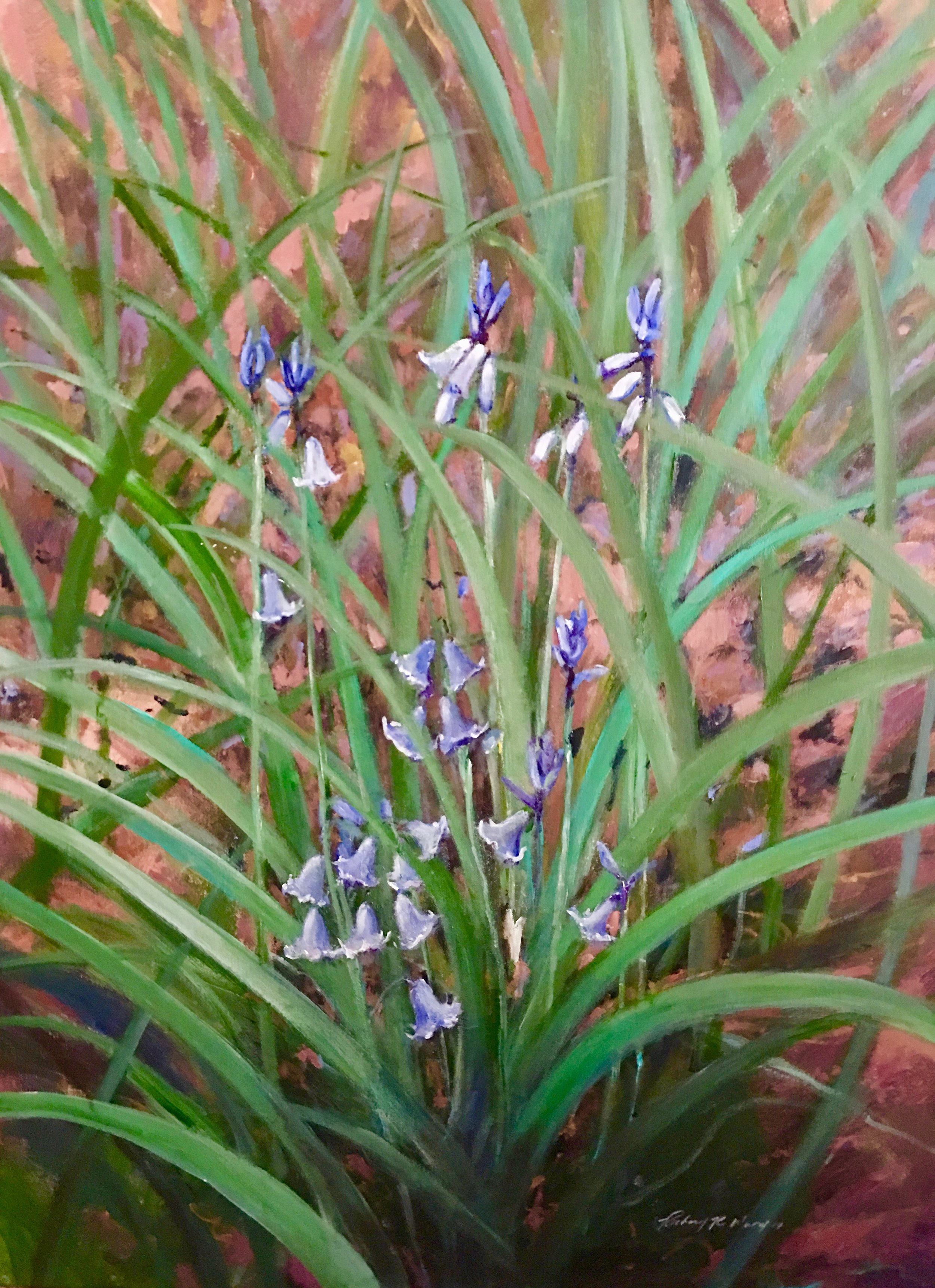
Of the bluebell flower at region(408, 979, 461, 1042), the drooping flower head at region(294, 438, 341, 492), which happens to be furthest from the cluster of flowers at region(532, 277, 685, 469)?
the bluebell flower at region(408, 979, 461, 1042)

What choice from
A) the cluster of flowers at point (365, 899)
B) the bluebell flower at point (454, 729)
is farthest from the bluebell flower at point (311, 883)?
the bluebell flower at point (454, 729)

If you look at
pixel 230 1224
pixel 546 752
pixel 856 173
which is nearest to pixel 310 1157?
pixel 230 1224

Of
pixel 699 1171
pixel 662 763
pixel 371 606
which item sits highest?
pixel 371 606

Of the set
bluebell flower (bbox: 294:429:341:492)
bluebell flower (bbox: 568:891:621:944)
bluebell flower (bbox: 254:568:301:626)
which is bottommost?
bluebell flower (bbox: 568:891:621:944)

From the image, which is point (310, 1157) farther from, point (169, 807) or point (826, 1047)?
point (826, 1047)

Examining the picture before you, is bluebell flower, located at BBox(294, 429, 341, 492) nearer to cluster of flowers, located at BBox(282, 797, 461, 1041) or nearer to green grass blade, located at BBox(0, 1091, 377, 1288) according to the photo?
cluster of flowers, located at BBox(282, 797, 461, 1041)
